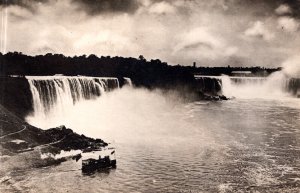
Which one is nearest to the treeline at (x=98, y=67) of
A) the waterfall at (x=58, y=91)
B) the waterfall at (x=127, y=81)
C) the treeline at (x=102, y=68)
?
the treeline at (x=102, y=68)

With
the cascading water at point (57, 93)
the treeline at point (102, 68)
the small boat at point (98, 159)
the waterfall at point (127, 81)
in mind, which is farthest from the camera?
the waterfall at point (127, 81)

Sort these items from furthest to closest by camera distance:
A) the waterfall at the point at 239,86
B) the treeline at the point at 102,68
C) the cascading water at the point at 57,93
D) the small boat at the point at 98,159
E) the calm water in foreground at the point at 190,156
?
the waterfall at the point at 239,86 < the treeline at the point at 102,68 < the cascading water at the point at 57,93 < the small boat at the point at 98,159 < the calm water in foreground at the point at 190,156

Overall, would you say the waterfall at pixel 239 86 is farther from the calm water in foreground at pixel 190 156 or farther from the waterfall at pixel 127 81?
A: the waterfall at pixel 127 81

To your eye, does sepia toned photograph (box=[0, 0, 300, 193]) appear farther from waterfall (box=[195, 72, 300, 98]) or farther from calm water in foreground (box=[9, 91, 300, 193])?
waterfall (box=[195, 72, 300, 98])

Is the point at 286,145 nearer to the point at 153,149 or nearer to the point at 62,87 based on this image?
the point at 153,149

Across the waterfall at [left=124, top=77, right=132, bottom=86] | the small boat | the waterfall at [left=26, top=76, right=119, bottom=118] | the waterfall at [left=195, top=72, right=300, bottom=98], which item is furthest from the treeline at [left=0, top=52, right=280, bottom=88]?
the small boat

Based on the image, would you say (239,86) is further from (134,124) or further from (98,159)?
(98,159)
